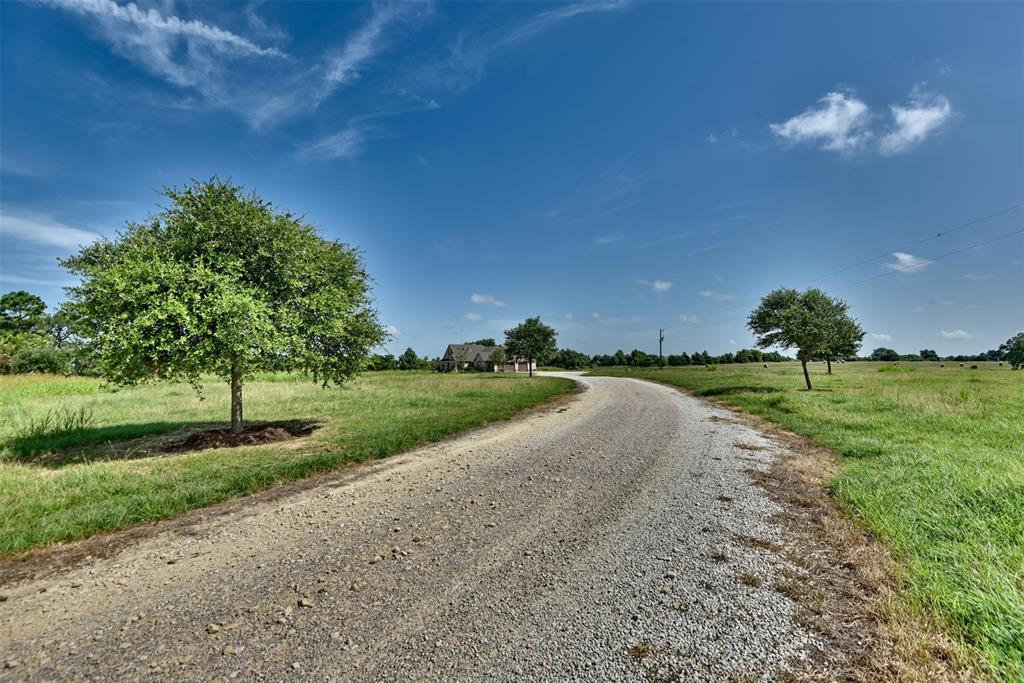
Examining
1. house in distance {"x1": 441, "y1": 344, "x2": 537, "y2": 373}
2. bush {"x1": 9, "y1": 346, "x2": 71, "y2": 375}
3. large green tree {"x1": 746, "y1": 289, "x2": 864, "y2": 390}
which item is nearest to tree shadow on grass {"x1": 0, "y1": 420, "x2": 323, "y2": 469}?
large green tree {"x1": 746, "y1": 289, "x2": 864, "y2": 390}

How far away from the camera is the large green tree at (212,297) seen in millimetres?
8836

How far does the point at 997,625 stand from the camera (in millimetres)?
3014

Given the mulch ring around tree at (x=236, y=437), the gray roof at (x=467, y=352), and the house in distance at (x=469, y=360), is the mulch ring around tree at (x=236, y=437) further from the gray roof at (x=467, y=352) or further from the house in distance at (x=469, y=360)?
the gray roof at (x=467, y=352)

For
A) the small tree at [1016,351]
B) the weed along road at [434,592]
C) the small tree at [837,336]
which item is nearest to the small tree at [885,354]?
the small tree at [1016,351]

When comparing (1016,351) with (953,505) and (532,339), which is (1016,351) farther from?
(953,505)

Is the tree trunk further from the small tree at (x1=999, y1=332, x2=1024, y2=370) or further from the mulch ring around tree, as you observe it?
the small tree at (x1=999, y1=332, x2=1024, y2=370)

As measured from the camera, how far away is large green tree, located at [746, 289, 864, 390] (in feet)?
87.6

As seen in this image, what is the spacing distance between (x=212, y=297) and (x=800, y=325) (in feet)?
101

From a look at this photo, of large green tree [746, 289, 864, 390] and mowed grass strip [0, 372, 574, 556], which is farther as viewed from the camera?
large green tree [746, 289, 864, 390]

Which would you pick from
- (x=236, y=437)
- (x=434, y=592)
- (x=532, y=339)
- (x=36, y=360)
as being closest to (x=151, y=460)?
(x=236, y=437)

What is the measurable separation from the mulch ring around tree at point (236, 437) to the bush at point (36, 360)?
128ft

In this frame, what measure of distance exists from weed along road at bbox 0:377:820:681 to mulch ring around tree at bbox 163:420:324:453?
16.5 feet

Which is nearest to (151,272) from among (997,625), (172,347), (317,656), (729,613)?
(172,347)

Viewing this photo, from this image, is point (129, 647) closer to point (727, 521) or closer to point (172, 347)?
point (727, 521)
